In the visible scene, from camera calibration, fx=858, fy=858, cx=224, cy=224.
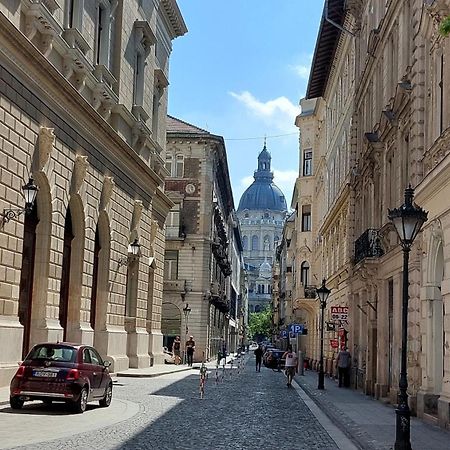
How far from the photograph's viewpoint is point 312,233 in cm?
6331

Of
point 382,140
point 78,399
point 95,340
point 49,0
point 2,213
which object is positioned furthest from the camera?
point 95,340

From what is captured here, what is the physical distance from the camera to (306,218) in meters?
66.4

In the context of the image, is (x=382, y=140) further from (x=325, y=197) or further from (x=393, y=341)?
(x=325, y=197)

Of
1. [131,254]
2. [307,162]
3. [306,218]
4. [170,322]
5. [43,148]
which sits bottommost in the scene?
[170,322]

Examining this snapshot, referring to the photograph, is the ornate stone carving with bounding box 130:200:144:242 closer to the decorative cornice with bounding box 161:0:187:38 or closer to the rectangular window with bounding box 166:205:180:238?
the decorative cornice with bounding box 161:0:187:38

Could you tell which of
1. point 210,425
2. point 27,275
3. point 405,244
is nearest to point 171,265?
point 27,275

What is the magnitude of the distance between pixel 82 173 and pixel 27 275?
4.44 metres

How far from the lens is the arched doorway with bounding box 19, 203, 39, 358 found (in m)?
23.0

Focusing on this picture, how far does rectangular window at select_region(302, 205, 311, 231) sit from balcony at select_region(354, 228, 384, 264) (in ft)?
117

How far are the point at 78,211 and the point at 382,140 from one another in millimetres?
9912

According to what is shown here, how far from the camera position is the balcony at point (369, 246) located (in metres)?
26.8

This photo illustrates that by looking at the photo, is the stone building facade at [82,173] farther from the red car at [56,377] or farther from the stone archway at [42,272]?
the red car at [56,377]

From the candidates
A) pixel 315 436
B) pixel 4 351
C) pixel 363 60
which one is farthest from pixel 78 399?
pixel 363 60

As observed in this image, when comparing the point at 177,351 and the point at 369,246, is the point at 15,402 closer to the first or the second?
the point at 369,246
